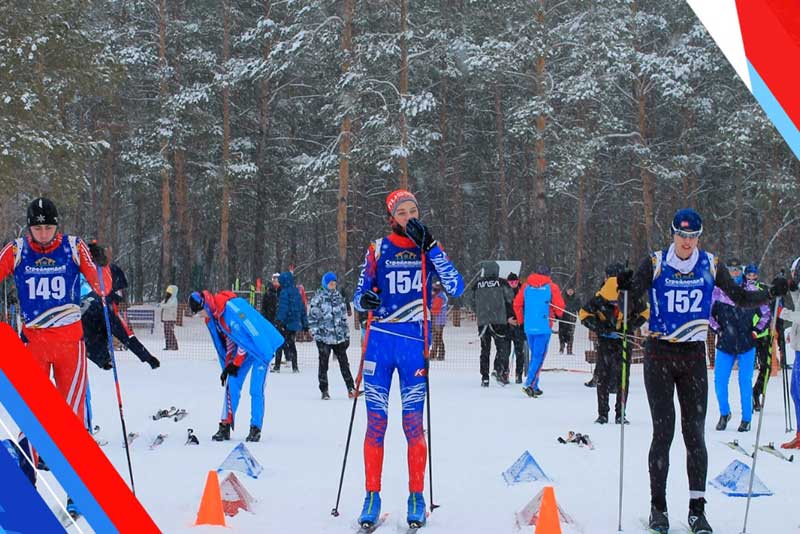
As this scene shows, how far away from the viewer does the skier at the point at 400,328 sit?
230 inches

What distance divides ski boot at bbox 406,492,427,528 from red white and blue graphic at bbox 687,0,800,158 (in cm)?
426

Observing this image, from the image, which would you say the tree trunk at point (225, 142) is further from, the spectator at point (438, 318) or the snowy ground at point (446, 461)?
the snowy ground at point (446, 461)

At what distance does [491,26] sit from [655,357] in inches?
1179

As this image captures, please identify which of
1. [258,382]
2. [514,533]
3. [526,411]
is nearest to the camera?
[514,533]

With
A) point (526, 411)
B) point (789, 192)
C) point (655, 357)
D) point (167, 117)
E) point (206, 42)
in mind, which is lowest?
point (526, 411)

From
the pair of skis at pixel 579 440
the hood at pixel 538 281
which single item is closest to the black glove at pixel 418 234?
the pair of skis at pixel 579 440

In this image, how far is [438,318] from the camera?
64.0 feet

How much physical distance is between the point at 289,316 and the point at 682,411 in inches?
526

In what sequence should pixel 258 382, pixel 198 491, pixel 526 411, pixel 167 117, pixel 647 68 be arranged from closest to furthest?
1. pixel 198 491
2. pixel 258 382
3. pixel 526 411
4. pixel 647 68
5. pixel 167 117

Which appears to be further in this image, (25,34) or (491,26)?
(491,26)

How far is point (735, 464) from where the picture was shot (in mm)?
7129

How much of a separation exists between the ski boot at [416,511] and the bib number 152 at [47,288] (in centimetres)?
262

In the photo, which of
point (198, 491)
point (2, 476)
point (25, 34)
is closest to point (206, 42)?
point (25, 34)

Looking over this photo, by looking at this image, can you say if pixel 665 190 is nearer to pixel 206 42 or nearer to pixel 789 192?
pixel 789 192
